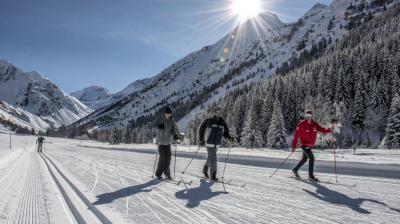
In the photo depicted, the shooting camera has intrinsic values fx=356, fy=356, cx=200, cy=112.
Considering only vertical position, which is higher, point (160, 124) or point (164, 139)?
point (160, 124)

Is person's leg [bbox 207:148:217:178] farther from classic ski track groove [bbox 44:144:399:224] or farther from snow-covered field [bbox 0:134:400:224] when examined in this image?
classic ski track groove [bbox 44:144:399:224]

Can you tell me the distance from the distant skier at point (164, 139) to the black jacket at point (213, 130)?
1188mm

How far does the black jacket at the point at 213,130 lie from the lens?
9.91 meters

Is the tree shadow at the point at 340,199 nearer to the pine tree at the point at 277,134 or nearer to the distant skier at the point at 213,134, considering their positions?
the distant skier at the point at 213,134

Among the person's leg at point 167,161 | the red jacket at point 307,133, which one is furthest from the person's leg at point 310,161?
the person's leg at point 167,161

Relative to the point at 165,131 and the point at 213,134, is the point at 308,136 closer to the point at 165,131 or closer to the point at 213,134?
the point at 213,134

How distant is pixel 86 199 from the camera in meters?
6.66

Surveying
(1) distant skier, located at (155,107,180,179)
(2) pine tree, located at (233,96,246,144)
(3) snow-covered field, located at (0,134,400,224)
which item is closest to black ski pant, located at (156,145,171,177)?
(1) distant skier, located at (155,107,180,179)

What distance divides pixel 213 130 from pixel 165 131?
161 cm

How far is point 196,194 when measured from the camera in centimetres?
760

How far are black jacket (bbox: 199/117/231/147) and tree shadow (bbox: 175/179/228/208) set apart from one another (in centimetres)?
151

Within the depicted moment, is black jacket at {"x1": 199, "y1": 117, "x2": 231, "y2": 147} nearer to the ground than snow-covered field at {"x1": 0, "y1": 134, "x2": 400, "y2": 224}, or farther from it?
farther from it

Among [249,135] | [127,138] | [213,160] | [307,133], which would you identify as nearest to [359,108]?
[249,135]

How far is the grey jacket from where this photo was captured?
10.7 m
